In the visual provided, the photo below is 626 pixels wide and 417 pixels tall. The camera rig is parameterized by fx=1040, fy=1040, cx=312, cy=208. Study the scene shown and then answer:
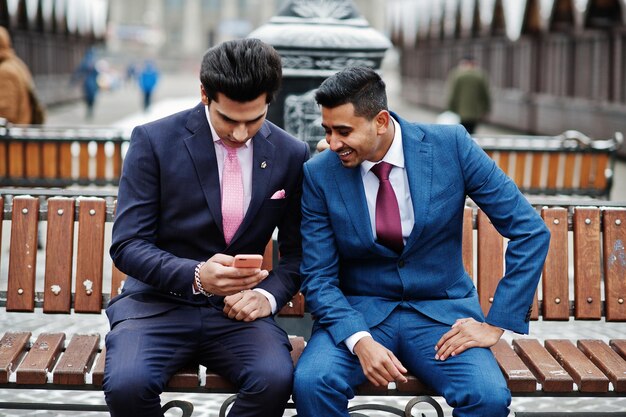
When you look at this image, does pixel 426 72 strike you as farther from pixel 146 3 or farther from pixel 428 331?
pixel 146 3

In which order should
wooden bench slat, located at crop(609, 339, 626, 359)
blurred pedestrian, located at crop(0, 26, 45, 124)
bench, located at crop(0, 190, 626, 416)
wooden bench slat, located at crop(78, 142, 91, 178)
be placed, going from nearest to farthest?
wooden bench slat, located at crop(609, 339, 626, 359) → bench, located at crop(0, 190, 626, 416) → blurred pedestrian, located at crop(0, 26, 45, 124) → wooden bench slat, located at crop(78, 142, 91, 178)

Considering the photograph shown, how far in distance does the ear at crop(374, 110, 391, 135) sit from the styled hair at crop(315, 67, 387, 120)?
0.03 meters

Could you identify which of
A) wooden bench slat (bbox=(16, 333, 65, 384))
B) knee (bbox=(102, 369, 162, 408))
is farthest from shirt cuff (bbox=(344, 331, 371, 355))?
wooden bench slat (bbox=(16, 333, 65, 384))

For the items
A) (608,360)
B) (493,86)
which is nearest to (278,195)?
(608,360)

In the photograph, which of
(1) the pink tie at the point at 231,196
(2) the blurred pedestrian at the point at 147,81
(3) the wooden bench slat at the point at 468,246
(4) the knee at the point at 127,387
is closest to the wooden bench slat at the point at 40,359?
(4) the knee at the point at 127,387

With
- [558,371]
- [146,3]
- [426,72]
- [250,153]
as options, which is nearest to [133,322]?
[250,153]

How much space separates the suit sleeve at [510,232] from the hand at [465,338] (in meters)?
0.04

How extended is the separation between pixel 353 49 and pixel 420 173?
110 inches

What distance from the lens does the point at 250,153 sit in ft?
12.3

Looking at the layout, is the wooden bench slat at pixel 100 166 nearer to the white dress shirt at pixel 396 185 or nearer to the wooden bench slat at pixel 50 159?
the wooden bench slat at pixel 50 159

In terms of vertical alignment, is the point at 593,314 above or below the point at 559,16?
below

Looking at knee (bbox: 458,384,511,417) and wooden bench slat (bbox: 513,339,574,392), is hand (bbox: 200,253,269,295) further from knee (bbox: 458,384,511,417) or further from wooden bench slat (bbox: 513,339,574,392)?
wooden bench slat (bbox: 513,339,574,392)

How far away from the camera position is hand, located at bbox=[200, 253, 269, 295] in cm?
337

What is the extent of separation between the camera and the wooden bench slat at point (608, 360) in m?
3.68
